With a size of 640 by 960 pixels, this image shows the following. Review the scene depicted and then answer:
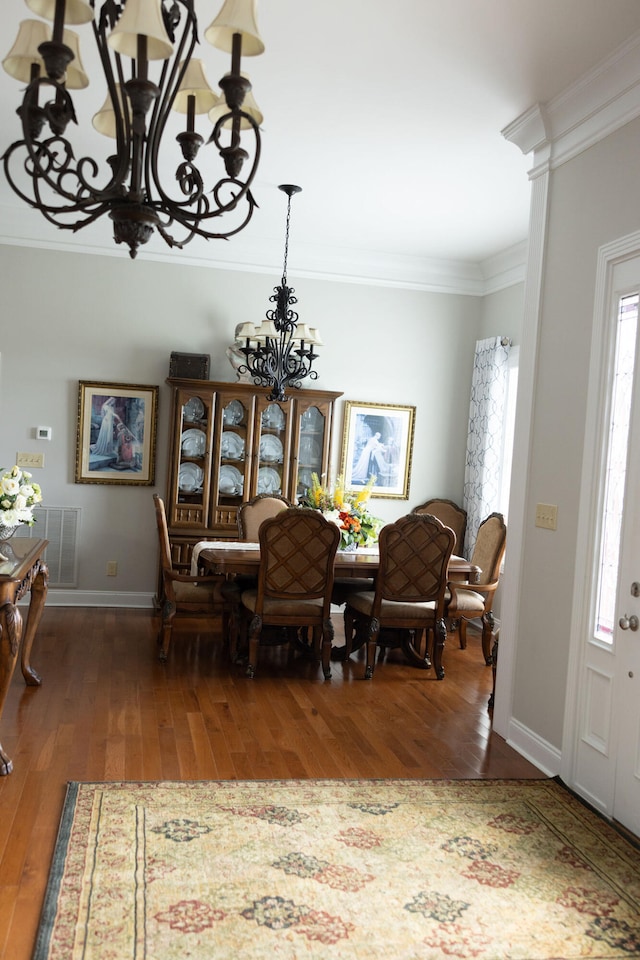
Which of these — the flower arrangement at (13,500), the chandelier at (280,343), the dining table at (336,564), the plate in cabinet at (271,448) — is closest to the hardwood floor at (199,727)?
the dining table at (336,564)

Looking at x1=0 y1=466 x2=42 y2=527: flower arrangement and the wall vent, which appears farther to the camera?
the wall vent

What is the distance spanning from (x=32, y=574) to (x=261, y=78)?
104 inches

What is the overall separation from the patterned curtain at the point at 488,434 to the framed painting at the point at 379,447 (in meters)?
0.61

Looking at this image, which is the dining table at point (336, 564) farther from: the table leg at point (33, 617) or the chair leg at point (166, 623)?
the table leg at point (33, 617)

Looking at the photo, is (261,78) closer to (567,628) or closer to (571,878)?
(567,628)

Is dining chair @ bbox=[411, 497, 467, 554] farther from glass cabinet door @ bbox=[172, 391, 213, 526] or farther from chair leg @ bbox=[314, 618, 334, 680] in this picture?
chair leg @ bbox=[314, 618, 334, 680]

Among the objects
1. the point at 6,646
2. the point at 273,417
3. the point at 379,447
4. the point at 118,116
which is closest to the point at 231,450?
the point at 273,417

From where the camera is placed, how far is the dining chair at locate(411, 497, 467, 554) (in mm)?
7000

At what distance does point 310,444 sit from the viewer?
6.80 m

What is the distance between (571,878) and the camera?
2721 mm

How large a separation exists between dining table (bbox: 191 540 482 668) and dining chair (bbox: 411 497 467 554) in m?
1.36

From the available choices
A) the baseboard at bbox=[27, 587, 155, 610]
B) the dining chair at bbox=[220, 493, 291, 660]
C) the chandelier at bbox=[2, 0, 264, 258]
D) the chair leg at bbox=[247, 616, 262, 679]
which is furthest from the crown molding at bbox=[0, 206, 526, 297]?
the chandelier at bbox=[2, 0, 264, 258]

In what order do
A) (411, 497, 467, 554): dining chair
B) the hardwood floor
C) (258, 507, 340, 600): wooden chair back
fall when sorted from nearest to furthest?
1. the hardwood floor
2. (258, 507, 340, 600): wooden chair back
3. (411, 497, 467, 554): dining chair

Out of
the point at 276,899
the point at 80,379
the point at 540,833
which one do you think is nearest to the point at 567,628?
the point at 540,833
